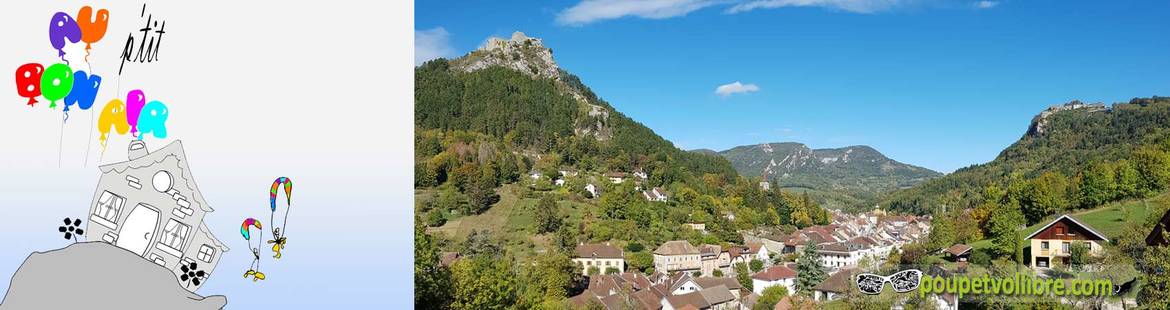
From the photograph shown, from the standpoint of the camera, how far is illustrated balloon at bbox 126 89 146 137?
10.6 feet

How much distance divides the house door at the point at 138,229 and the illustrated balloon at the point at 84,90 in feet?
1.75

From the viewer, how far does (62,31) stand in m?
3.14

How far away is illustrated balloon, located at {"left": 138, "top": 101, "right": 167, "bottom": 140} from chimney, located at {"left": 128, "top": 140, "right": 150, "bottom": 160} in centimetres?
3

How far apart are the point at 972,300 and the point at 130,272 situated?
5905 millimetres

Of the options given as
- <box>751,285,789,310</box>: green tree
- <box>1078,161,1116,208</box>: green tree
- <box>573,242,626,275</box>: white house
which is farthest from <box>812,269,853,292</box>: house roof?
<box>1078,161,1116,208</box>: green tree

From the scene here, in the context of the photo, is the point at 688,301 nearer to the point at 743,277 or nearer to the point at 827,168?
the point at 743,277

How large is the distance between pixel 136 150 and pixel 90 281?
0.64m

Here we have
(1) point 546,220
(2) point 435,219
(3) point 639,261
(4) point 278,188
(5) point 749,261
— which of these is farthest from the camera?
(2) point 435,219

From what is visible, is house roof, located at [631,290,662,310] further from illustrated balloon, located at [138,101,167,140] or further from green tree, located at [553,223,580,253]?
illustrated balloon, located at [138,101,167,140]

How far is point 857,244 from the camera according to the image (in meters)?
18.5

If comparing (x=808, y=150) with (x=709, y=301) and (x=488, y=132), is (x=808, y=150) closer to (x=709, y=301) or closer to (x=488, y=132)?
(x=488, y=132)

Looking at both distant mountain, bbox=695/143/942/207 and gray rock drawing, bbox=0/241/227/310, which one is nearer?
gray rock drawing, bbox=0/241/227/310

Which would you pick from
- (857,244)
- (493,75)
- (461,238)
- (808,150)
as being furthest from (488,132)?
(808,150)

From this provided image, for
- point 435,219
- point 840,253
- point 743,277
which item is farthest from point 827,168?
point 743,277
